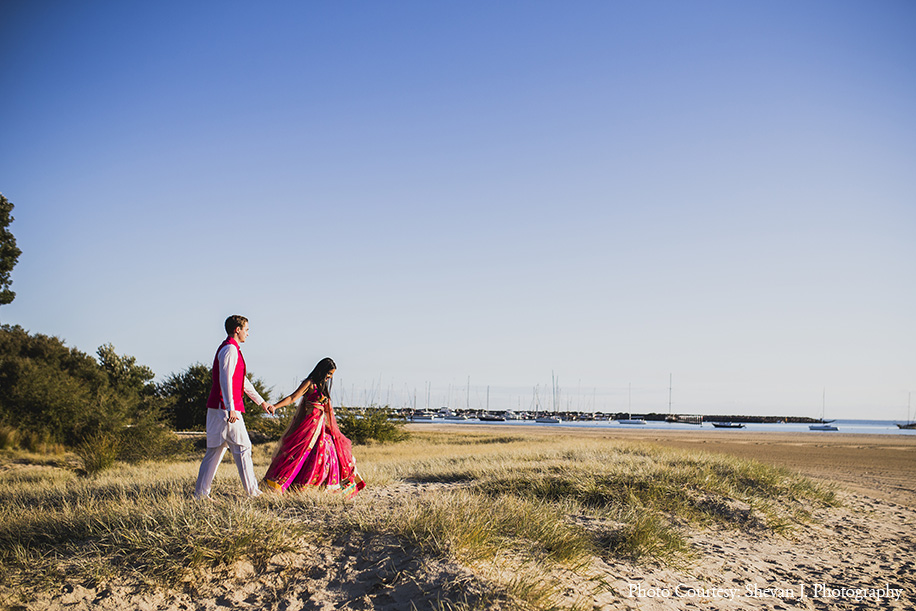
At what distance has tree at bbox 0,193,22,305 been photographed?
83.9 ft

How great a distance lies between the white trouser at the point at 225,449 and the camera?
7148 mm

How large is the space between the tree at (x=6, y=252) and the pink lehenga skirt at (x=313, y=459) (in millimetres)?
25046

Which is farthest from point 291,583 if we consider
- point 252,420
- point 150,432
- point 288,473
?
point 252,420

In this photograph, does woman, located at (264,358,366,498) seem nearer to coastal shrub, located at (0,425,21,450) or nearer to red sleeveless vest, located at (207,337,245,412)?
red sleeveless vest, located at (207,337,245,412)

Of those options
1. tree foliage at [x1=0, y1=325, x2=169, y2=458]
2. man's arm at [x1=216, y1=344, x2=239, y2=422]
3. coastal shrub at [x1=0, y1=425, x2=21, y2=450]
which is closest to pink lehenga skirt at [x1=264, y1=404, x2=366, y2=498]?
man's arm at [x1=216, y1=344, x2=239, y2=422]

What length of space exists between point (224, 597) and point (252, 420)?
24.0 m

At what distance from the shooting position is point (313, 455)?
8.05 metres

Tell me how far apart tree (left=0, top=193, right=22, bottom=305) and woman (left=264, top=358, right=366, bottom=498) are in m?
24.9

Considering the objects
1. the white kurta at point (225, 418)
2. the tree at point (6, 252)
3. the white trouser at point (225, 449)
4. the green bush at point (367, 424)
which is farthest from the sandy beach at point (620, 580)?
the tree at point (6, 252)

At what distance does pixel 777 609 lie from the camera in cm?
590

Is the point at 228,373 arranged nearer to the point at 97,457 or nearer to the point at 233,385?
the point at 233,385

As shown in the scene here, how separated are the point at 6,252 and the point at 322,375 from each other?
2521cm

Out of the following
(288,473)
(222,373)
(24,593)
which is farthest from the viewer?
(288,473)

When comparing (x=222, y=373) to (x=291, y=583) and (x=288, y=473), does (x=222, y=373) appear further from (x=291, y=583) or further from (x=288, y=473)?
(x=291, y=583)
